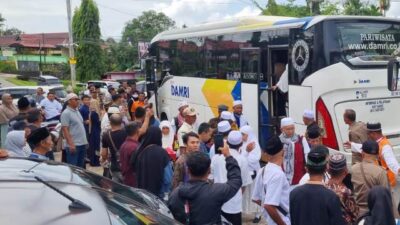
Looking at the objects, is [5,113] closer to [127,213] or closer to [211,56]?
[211,56]

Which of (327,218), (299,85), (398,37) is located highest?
(398,37)

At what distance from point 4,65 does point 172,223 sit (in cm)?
7293

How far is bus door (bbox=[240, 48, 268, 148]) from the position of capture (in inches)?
423

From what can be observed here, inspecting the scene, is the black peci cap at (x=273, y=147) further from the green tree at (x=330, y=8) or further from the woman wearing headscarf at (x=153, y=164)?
the green tree at (x=330, y=8)

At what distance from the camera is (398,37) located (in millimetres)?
10086

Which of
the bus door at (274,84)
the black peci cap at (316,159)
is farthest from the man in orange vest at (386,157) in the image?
the bus door at (274,84)

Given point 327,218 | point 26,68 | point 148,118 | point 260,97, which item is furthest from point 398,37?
point 26,68

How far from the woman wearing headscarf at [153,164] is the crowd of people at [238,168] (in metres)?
0.01

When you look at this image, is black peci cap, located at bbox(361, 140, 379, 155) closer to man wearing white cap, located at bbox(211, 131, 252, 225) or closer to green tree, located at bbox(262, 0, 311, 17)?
man wearing white cap, located at bbox(211, 131, 252, 225)

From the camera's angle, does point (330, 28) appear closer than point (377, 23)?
Yes

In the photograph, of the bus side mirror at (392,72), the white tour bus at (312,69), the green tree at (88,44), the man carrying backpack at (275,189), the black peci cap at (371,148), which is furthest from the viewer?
the green tree at (88,44)

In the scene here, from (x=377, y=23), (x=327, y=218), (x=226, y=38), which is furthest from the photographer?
(x=226, y=38)

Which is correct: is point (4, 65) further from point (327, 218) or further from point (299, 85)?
point (327, 218)

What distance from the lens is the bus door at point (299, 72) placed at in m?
9.35
